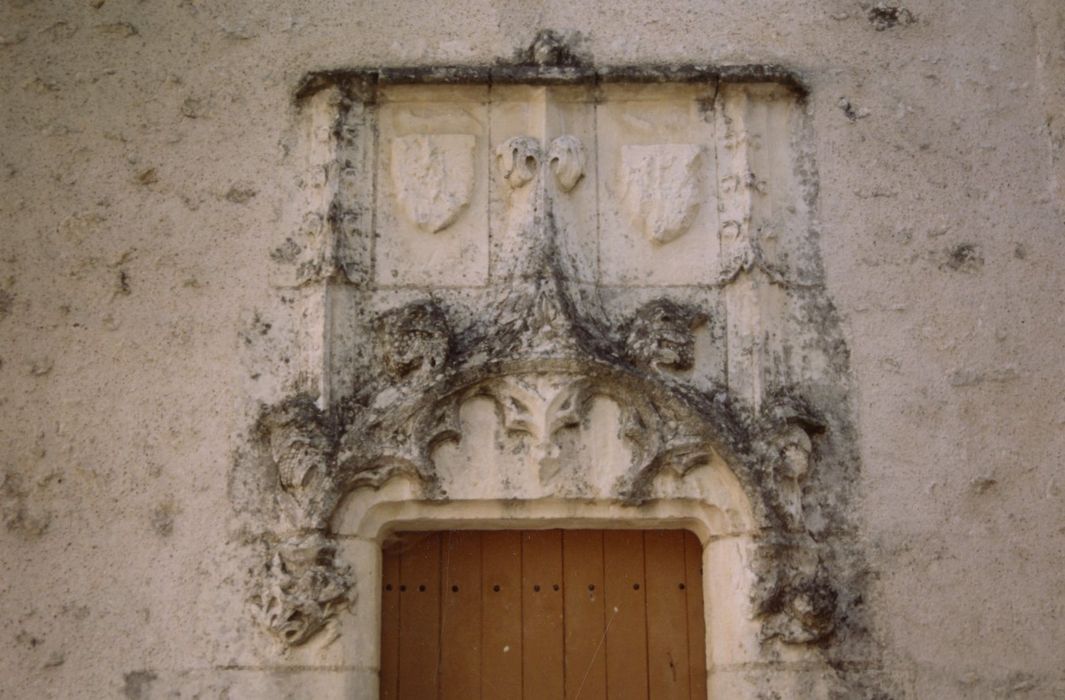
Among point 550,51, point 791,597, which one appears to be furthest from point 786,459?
point 550,51

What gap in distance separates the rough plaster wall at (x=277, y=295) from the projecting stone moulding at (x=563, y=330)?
0.12 metres

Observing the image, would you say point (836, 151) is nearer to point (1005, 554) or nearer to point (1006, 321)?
point (1006, 321)

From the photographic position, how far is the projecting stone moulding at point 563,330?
13.1 ft

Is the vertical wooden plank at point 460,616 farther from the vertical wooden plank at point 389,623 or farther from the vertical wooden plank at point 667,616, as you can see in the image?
the vertical wooden plank at point 667,616

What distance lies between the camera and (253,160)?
431 centimetres

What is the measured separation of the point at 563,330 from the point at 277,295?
0.88 meters

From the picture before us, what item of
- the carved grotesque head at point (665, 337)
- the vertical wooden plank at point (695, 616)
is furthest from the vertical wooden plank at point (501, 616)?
the carved grotesque head at point (665, 337)

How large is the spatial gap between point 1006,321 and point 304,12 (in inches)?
93.6

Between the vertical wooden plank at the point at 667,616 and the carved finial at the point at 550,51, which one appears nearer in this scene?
the vertical wooden plank at the point at 667,616

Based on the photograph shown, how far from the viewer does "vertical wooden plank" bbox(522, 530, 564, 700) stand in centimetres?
417

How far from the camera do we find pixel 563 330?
4.04m

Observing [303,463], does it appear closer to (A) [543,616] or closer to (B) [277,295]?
(B) [277,295]

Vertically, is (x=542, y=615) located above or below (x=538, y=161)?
below

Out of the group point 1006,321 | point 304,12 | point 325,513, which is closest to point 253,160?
point 304,12
